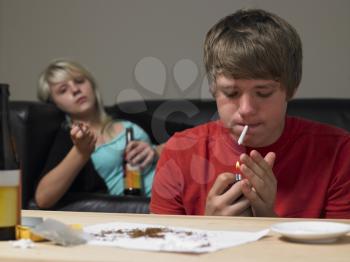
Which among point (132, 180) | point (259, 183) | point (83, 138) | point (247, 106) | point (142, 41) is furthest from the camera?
point (142, 41)

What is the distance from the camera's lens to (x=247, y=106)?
1.26 metres

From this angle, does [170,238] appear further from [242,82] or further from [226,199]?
[242,82]

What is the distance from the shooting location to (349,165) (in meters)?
1.38

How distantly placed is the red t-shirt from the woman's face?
1512 mm

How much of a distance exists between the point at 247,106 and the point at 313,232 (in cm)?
51

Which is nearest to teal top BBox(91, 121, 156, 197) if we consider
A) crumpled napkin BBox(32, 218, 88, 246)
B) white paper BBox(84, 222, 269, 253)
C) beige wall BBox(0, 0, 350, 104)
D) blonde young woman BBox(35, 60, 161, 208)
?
blonde young woman BBox(35, 60, 161, 208)

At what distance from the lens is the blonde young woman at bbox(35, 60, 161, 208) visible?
2660 millimetres

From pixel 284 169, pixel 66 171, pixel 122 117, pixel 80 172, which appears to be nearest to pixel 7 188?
pixel 284 169

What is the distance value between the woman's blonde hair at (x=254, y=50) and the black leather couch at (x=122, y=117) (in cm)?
123

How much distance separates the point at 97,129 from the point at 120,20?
0.69 meters

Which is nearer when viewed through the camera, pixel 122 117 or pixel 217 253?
pixel 217 253

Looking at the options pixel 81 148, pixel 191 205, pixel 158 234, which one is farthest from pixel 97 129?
pixel 158 234

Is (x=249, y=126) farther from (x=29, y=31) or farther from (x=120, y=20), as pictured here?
(x=29, y=31)

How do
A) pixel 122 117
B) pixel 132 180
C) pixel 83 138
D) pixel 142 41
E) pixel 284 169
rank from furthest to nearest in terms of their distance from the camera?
pixel 142 41 → pixel 122 117 → pixel 132 180 → pixel 83 138 → pixel 284 169
